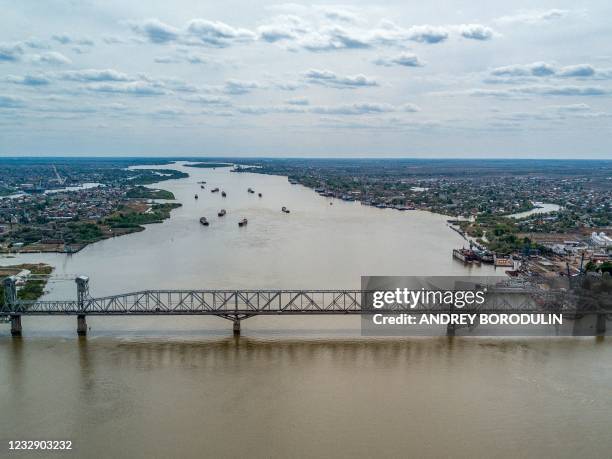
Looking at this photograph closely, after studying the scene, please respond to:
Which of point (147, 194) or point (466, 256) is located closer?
point (466, 256)

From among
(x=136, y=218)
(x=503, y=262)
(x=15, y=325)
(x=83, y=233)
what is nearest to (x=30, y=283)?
(x=15, y=325)

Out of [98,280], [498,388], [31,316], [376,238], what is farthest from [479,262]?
[31,316]

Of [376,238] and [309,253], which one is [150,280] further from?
[376,238]

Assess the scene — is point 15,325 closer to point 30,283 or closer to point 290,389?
point 30,283

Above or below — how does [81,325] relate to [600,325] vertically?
above

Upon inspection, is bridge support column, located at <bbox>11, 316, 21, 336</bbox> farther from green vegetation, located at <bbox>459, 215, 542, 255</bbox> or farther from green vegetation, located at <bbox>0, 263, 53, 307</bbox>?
green vegetation, located at <bbox>459, 215, 542, 255</bbox>

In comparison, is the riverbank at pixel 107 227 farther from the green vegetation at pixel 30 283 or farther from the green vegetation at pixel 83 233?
the green vegetation at pixel 30 283

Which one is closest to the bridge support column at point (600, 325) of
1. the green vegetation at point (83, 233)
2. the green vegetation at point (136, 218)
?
the green vegetation at point (83, 233)
